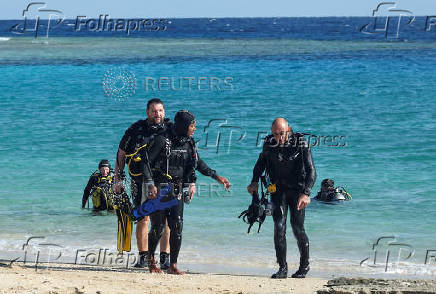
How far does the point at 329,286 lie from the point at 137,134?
243 centimetres

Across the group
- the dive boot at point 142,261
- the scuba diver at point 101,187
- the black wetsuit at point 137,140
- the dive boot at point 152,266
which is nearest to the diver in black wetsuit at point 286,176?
the black wetsuit at point 137,140

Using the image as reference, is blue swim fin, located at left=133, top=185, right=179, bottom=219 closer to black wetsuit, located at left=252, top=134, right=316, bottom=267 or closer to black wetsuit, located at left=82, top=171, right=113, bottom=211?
black wetsuit, located at left=252, top=134, right=316, bottom=267

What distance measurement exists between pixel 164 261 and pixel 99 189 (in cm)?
346

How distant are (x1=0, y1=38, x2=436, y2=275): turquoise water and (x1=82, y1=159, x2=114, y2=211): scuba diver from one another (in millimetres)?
248

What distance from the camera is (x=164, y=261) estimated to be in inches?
324

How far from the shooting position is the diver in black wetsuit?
7.66 metres

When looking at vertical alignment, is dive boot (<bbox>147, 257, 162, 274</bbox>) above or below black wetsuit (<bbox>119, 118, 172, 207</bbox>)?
below

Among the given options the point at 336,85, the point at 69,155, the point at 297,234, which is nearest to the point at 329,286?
the point at 297,234

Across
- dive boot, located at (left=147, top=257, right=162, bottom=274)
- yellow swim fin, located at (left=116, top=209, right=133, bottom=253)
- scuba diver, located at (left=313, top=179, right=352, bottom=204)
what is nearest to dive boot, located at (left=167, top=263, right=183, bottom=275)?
dive boot, located at (left=147, top=257, right=162, bottom=274)

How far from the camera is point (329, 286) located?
279 inches

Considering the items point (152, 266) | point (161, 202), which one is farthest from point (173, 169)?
point (152, 266)

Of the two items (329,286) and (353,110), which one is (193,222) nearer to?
(329,286)

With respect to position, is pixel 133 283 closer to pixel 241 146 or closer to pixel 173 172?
pixel 173 172

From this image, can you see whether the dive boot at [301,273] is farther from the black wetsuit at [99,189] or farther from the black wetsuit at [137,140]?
the black wetsuit at [99,189]
